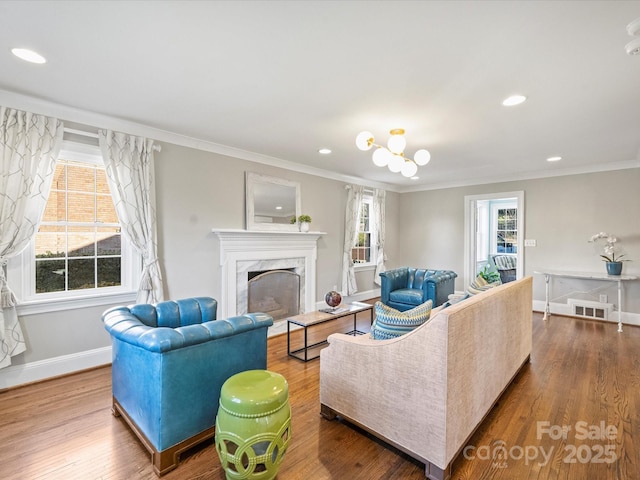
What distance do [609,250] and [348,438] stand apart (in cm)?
512

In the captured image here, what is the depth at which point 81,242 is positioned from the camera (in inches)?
121

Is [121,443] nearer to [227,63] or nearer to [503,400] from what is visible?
[227,63]

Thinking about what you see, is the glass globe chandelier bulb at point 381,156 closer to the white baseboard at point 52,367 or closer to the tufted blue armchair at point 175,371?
the tufted blue armchair at point 175,371

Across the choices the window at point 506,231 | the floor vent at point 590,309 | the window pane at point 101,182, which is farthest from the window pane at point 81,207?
the window at point 506,231

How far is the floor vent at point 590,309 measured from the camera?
15.8ft

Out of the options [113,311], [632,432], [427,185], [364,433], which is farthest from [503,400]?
[427,185]

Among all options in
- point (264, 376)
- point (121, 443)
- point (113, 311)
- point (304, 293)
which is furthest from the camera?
point (304, 293)

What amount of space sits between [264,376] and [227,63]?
200cm

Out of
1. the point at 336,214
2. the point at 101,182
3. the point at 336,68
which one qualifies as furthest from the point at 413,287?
the point at 101,182

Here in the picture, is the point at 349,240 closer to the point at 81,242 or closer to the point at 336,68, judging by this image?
the point at 336,68

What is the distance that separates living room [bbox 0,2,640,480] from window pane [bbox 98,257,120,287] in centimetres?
24

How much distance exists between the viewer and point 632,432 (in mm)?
2107

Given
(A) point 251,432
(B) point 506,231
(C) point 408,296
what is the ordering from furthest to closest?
(B) point 506,231 → (C) point 408,296 → (A) point 251,432

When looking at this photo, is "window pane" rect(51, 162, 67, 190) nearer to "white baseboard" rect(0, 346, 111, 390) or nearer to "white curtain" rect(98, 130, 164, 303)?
"white curtain" rect(98, 130, 164, 303)
